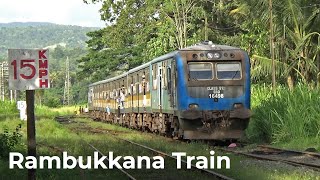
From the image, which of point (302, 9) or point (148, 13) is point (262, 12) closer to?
point (302, 9)

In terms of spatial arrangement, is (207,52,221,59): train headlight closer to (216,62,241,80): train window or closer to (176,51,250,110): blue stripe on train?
(216,62,241,80): train window

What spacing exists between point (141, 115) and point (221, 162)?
52.6ft

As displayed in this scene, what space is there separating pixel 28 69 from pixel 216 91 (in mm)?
10358

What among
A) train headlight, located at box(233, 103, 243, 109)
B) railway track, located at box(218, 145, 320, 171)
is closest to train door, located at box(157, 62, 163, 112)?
train headlight, located at box(233, 103, 243, 109)

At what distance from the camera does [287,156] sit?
1545 cm

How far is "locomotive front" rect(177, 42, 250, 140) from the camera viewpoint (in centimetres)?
1884

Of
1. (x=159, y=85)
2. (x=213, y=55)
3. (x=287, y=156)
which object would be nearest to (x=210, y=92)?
(x=213, y=55)

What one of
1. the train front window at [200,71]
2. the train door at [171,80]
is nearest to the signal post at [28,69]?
the train front window at [200,71]

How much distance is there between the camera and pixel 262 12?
35.3 metres

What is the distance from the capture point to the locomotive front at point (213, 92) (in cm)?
1884

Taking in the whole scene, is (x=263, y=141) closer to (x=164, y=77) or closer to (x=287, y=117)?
(x=287, y=117)

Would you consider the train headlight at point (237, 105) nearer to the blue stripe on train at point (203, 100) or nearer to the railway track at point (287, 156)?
the blue stripe on train at point (203, 100)

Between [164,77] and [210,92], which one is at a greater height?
[164,77]

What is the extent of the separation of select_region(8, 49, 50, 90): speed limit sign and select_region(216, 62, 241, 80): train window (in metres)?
10.4
